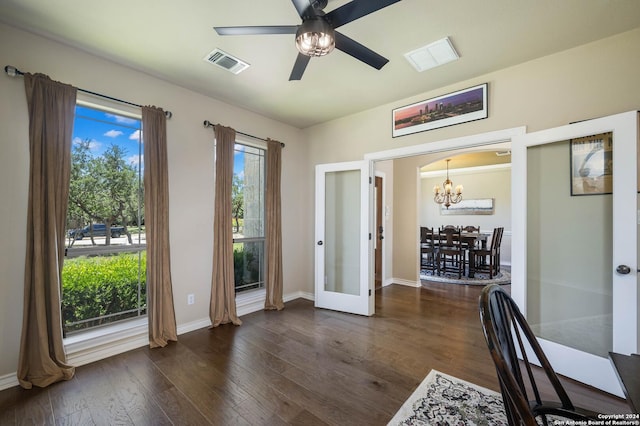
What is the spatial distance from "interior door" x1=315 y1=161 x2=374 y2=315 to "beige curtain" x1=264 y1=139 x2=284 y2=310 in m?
0.59

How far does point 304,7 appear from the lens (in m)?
1.62

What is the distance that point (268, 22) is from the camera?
7.24ft

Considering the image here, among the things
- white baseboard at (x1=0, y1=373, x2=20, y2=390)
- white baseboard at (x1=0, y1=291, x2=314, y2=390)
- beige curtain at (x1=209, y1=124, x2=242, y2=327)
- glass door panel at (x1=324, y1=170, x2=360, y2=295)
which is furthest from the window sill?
glass door panel at (x1=324, y1=170, x2=360, y2=295)

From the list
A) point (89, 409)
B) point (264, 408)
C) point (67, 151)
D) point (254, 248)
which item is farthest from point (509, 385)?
point (254, 248)

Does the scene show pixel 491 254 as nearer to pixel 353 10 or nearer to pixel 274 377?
pixel 274 377

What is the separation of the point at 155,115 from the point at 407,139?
2985mm

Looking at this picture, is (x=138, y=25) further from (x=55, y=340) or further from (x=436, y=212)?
(x=436, y=212)

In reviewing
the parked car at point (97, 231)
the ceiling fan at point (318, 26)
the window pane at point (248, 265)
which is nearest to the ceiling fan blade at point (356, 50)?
the ceiling fan at point (318, 26)

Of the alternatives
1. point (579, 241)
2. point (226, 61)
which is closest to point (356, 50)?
point (226, 61)

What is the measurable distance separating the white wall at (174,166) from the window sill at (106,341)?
35 centimetres

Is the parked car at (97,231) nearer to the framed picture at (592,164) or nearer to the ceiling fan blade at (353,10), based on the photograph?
the ceiling fan blade at (353,10)

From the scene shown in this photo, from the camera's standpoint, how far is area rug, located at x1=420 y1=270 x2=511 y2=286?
5562mm

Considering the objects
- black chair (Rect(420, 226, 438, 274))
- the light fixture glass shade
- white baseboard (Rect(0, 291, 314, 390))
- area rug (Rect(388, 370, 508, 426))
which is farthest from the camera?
black chair (Rect(420, 226, 438, 274))

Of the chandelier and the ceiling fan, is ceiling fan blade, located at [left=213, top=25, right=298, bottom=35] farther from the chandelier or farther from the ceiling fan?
the chandelier
